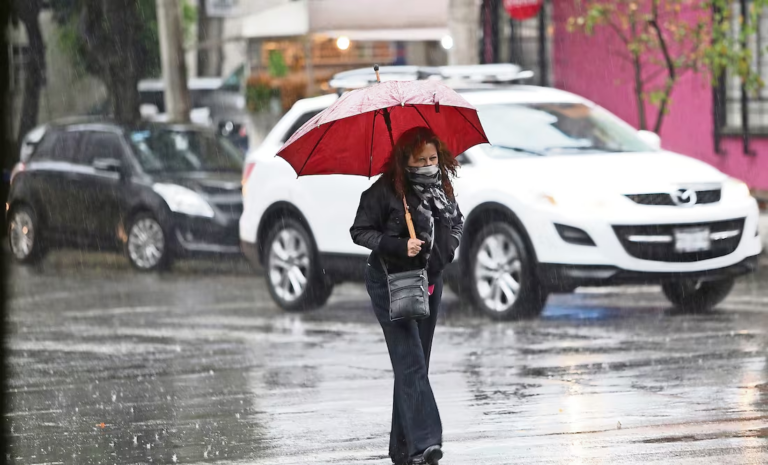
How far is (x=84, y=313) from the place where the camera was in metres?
13.4

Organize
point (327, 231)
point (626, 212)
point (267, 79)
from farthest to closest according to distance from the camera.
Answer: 1. point (267, 79)
2. point (327, 231)
3. point (626, 212)

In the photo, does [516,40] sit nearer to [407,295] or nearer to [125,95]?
[125,95]

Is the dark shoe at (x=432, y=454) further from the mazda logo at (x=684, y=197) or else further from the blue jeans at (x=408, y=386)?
the mazda logo at (x=684, y=197)

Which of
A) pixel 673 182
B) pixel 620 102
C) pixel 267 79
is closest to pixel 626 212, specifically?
pixel 673 182

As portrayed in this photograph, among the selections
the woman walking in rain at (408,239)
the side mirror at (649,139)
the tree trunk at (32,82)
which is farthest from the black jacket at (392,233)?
the tree trunk at (32,82)

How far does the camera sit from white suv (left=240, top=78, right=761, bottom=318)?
11375 millimetres

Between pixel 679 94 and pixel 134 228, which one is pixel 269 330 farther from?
pixel 679 94

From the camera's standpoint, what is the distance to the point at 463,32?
63.9 ft

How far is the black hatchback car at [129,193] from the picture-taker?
16.7 m

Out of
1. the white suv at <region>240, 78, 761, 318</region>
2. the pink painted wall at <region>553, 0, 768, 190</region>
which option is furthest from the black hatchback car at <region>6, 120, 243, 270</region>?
the pink painted wall at <region>553, 0, 768, 190</region>

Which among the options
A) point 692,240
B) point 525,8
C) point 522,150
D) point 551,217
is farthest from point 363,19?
point 692,240

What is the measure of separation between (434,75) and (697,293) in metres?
2.77

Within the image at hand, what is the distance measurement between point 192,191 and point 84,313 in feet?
11.7

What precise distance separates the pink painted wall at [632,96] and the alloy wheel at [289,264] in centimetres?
849
